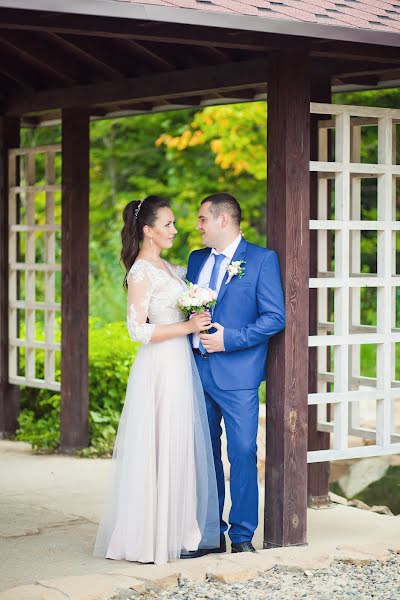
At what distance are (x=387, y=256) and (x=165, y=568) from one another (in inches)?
88.3

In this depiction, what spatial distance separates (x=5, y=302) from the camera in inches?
394

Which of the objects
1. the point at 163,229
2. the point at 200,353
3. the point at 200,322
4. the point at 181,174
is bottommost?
the point at 200,353

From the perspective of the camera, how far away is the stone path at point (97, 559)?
5176 millimetres

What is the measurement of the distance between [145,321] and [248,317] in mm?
546

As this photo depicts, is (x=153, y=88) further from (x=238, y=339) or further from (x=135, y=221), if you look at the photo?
(x=238, y=339)

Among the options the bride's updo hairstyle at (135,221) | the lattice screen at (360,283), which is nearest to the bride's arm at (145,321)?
the bride's updo hairstyle at (135,221)

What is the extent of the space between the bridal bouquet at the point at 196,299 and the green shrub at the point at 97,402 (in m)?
3.70

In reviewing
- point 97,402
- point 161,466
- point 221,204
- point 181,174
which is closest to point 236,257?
point 221,204

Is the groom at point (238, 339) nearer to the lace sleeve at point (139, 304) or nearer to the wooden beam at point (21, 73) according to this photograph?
the lace sleeve at point (139, 304)

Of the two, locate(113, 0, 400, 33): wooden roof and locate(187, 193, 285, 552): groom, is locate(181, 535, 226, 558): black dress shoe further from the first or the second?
locate(113, 0, 400, 33): wooden roof

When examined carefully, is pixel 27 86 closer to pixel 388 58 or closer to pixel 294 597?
pixel 388 58

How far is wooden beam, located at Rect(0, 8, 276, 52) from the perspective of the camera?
516 cm

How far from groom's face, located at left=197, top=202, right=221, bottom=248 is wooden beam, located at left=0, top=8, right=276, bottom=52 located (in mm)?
870

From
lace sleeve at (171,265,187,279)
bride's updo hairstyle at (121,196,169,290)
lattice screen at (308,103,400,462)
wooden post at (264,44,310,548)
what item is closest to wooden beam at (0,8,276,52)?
wooden post at (264,44,310,548)
